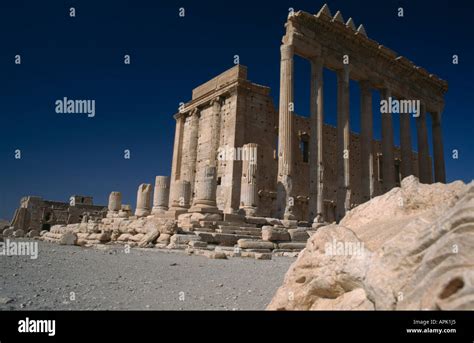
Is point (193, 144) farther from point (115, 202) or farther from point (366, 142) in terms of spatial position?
point (366, 142)

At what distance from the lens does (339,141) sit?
20.3 metres

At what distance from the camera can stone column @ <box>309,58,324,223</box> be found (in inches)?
728

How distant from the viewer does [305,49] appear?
61.9 ft

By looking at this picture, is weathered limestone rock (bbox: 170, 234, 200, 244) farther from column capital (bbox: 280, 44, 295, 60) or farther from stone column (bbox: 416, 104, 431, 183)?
stone column (bbox: 416, 104, 431, 183)

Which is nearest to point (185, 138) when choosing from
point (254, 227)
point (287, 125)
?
point (287, 125)

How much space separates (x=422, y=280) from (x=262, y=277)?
4977 millimetres

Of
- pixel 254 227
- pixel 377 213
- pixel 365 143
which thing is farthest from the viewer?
pixel 365 143

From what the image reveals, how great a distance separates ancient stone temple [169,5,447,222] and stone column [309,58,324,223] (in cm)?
5

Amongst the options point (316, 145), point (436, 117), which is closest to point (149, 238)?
point (316, 145)

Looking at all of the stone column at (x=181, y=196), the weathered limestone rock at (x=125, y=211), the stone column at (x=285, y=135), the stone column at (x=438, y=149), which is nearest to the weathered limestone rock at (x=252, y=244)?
the stone column at (x=285, y=135)

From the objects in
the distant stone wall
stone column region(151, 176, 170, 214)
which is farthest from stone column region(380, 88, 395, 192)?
the distant stone wall
